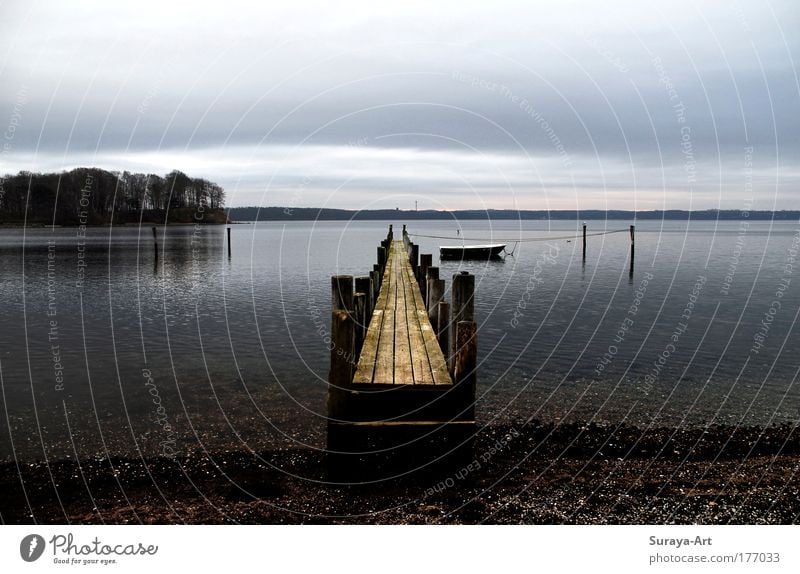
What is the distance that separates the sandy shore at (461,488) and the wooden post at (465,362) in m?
1.29

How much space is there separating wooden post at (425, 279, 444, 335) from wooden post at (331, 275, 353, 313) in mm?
2453

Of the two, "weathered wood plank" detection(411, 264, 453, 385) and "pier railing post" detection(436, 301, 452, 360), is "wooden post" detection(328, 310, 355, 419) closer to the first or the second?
"weathered wood plank" detection(411, 264, 453, 385)

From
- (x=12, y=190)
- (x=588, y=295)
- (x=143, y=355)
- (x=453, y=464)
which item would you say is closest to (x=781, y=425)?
(x=453, y=464)

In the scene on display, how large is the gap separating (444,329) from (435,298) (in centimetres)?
158

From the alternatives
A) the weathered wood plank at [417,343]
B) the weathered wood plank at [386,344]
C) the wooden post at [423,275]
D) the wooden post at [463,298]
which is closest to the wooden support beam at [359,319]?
the weathered wood plank at [386,344]

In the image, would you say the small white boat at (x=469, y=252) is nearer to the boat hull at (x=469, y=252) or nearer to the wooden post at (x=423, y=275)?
the boat hull at (x=469, y=252)


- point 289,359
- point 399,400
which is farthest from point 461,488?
point 289,359

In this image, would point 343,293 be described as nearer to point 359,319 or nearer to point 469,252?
point 359,319

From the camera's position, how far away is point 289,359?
17.7m

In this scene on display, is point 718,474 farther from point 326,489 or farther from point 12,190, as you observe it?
point 12,190

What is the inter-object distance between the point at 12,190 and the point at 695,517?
12865 cm

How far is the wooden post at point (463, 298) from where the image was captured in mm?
9016

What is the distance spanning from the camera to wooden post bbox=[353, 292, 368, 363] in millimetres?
9070

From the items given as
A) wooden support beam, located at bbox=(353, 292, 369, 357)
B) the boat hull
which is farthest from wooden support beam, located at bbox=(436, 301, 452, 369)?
the boat hull
